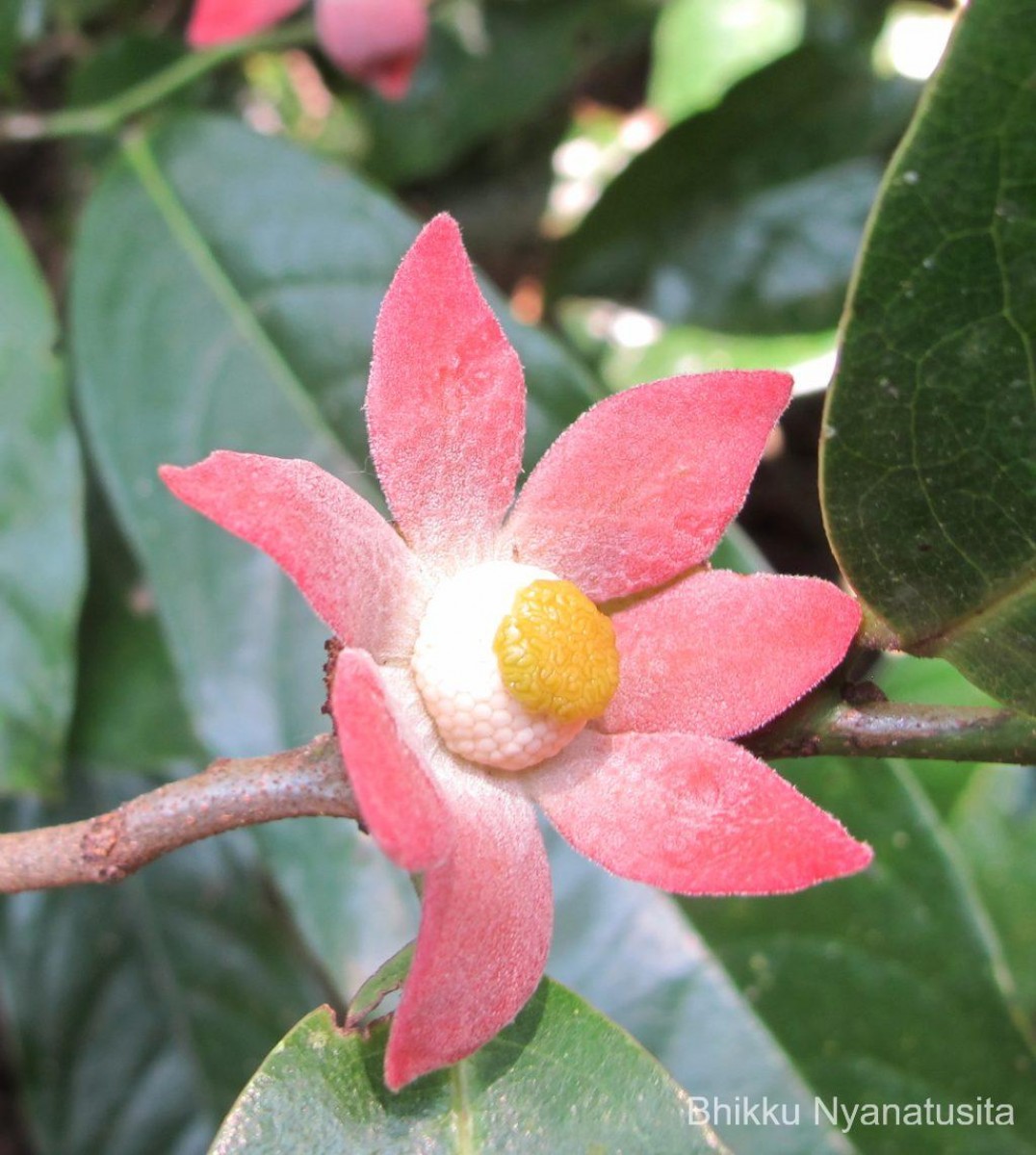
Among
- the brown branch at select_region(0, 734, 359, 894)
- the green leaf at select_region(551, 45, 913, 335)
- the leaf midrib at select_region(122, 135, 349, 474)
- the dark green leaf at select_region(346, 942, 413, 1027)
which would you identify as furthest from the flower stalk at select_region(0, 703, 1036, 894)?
the green leaf at select_region(551, 45, 913, 335)

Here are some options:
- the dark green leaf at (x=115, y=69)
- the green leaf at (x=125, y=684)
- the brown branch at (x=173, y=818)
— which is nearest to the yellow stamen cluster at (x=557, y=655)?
the brown branch at (x=173, y=818)

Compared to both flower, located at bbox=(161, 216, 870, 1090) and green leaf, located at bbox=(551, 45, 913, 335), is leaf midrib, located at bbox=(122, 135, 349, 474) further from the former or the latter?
green leaf, located at bbox=(551, 45, 913, 335)

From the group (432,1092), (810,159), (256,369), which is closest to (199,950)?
(256,369)

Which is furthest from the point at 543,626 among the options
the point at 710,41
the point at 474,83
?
the point at 710,41

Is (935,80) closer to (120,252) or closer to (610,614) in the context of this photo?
(610,614)

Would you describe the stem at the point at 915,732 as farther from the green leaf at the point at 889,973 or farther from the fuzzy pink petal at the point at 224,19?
the fuzzy pink petal at the point at 224,19

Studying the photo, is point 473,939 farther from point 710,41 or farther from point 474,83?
point 710,41

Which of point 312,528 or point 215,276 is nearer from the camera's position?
point 312,528
